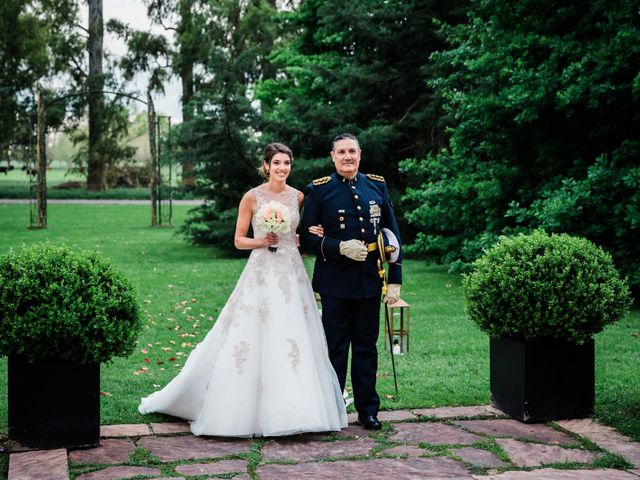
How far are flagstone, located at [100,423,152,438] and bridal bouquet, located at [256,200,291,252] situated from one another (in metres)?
1.57

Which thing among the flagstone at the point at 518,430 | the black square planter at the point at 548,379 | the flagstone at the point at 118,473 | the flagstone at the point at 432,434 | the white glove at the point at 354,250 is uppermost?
the white glove at the point at 354,250

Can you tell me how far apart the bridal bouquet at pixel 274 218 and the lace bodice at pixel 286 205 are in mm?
166

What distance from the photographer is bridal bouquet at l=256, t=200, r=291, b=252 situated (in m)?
5.50

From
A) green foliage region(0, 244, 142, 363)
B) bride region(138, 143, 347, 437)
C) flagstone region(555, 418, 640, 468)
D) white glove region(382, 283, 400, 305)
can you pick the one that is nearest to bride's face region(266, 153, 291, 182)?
bride region(138, 143, 347, 437)

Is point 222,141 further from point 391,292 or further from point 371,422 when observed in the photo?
point 371,422

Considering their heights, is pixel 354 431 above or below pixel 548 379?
below

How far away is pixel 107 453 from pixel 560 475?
2.68 metres

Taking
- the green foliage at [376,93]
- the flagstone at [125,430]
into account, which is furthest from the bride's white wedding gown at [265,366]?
the green foliage at [376,93]

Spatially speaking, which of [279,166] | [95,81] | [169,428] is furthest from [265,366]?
[95,81]

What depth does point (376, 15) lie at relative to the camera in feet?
59.2

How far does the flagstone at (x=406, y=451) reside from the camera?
5019 mm

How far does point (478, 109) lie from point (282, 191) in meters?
6.97

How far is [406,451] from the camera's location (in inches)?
200

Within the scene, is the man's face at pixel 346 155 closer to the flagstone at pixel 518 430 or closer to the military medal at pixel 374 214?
the military medal at pixel 374 214
